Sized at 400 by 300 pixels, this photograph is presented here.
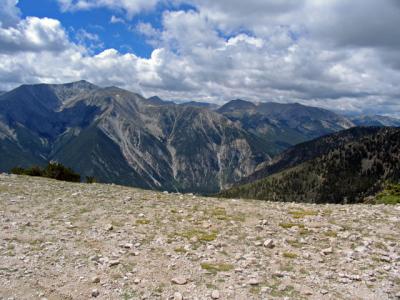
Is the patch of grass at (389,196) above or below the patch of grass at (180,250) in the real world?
below

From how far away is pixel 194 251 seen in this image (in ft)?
48.1

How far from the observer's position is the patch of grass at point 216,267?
1282 centimetres

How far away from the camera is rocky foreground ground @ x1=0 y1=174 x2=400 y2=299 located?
11.5 m

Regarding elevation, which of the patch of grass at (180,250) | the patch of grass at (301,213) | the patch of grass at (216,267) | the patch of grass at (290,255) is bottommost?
the patch of grass at (216,267)

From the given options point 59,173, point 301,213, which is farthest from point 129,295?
point 59,173

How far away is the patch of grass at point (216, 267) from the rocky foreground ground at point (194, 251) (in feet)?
0.12

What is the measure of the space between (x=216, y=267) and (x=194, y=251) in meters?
1.79

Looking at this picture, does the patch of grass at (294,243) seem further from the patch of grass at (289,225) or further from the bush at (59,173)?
the bush at (59,173)

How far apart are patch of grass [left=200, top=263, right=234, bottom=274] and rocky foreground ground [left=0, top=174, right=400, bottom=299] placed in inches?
1.5

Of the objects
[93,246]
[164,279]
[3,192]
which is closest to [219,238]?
[164,279]

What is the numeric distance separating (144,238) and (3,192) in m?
14.9

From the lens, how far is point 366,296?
441 inches

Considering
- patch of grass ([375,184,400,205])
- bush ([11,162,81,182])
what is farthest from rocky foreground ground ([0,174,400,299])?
bush ([11,162,81,182])

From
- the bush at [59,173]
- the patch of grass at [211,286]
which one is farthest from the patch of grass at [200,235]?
the bush at [59,173]
